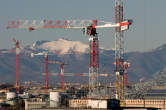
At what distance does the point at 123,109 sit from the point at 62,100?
32.1 metres

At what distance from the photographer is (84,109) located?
16112 centimetres

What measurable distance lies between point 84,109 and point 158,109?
143ft

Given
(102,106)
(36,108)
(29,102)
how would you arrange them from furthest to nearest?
(29,102) < (36,108) < (102,106)

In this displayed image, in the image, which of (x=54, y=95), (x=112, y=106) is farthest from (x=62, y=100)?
(x=112, y=106)

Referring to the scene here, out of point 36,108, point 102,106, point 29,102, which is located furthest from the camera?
point 29,102

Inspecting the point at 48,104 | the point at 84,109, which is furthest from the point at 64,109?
the point at 48,104

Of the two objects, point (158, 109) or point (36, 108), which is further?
point (158, 109)

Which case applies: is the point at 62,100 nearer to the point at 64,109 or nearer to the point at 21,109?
the point at 21,109

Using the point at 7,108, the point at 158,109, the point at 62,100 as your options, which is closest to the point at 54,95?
the point at 62,100

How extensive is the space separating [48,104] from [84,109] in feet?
95.9

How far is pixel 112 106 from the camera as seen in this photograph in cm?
16475

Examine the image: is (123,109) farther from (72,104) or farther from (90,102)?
(72,104)

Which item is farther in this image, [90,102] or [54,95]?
[54,95]

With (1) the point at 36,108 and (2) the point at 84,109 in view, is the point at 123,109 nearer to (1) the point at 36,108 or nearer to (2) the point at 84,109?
(2) the point at 84,109
